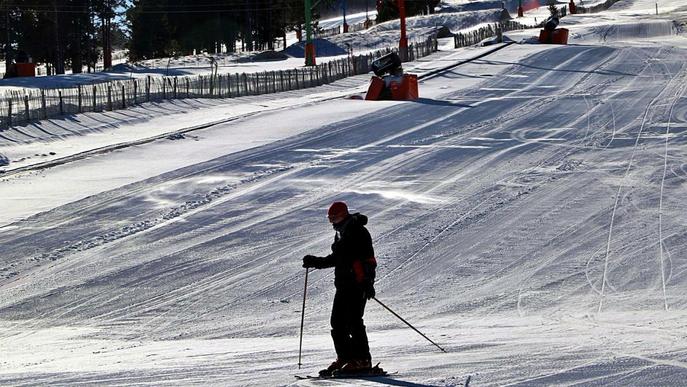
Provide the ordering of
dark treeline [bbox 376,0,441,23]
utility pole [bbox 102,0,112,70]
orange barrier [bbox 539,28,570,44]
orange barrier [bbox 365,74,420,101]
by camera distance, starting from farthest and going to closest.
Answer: dark treeline [bbox 376,0,441,23], utility pole [bbox 102,0,112,70], orange barrier [bbox 539,28,570,44], orange barrier [bbox 365,74,420,101]

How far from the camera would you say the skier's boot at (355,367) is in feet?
35.9

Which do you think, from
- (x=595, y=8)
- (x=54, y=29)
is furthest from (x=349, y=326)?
(x=595, y=8)

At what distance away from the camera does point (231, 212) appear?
72.4 ft

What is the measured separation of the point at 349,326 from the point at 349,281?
1.49 feet

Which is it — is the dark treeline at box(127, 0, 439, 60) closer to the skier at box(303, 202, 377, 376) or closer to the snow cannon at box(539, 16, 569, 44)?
the snow cannon at box(539, 16, 569, 44)

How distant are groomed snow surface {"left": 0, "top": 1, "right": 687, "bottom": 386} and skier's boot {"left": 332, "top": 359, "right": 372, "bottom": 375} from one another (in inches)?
6.5

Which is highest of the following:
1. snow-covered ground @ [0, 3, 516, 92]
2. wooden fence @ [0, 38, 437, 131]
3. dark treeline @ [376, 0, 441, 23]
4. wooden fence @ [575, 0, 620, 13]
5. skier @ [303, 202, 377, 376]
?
dark treeline @ [376, 0, 441, 23]

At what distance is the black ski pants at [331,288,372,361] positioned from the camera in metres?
10.8

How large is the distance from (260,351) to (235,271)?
508cm

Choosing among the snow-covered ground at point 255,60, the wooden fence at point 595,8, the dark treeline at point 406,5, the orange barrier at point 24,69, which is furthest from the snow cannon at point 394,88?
the wooden fence at point 595,8

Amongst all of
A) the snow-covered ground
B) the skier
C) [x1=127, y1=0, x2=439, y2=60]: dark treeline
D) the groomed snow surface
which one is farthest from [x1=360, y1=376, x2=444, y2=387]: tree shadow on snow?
[x1=127, y1=0, x2=439, y2=60]: dark treeline

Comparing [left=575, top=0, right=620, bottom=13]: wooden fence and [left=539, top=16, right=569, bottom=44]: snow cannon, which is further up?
[left=575, top=0, right=620, bottom=13]: wooden fence

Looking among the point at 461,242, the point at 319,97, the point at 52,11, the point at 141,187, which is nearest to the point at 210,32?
the point at 52,11

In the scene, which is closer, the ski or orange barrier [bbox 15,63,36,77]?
the ski
